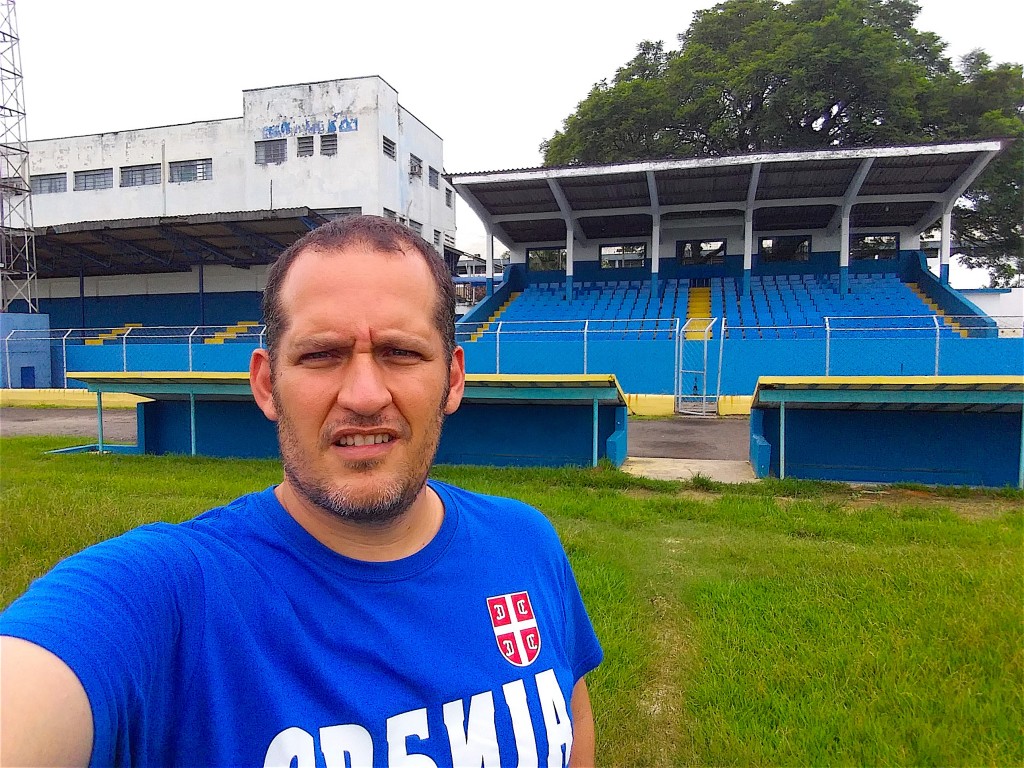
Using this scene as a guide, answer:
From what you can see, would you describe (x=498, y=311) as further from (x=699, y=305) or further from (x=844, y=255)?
(x=844, y=255)

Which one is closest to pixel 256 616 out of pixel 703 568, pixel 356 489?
pixel 356 489

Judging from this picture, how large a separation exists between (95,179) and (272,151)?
11391 mm

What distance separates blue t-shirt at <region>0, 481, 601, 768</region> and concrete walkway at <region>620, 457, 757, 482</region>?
8306 mm

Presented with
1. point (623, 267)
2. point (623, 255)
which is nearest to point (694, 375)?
point (623, 267)

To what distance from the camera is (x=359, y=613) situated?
4.40 ft

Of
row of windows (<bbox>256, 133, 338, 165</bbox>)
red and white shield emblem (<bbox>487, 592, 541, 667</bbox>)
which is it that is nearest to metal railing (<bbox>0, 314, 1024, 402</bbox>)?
row of windows (<bbox>256, 133, 338, 165</bbox>)

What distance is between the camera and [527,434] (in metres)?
10.8

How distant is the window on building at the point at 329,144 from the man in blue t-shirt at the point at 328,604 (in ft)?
106

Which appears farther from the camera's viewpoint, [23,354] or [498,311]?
[498,311]

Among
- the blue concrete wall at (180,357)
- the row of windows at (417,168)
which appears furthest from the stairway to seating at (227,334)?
the row of windows at (417,168)

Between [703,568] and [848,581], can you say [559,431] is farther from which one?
[848,581]

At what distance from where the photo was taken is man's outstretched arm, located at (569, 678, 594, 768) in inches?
72.5

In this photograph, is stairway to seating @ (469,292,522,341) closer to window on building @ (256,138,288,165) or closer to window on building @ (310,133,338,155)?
window on building @ (310,133,338,155)

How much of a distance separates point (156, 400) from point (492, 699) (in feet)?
43.5
